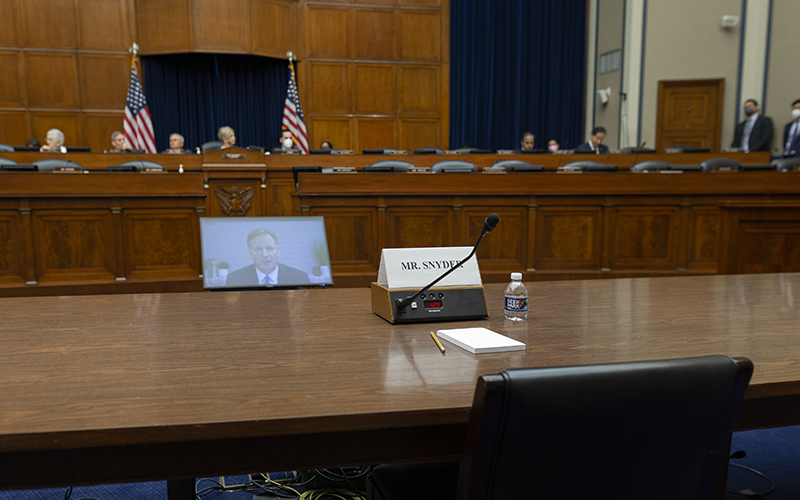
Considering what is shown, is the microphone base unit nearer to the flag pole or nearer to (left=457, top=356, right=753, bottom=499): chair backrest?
(left=457, top=356, right=753, bottom=499): chair backrest

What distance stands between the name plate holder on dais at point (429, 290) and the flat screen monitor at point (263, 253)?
0.95 metres

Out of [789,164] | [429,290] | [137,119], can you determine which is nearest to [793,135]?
[789,164]

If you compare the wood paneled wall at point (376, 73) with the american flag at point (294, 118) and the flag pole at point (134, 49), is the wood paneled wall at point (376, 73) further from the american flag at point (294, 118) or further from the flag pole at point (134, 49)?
the flag pole at point (134, 49)

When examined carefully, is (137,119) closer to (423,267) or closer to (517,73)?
(517,73)

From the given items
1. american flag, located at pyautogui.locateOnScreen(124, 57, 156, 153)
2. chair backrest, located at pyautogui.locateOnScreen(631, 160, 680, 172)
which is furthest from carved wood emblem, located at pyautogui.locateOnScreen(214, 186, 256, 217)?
american flag, located at pyautogui.locateOnScreen(124, 57, 156, 153)

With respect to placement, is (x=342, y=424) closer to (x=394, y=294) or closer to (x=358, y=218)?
(x=394, y=294)

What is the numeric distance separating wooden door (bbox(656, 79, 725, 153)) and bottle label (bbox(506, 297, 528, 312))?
8.69 metres

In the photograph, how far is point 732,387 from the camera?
2.24ft

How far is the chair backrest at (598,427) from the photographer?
2.03 feet

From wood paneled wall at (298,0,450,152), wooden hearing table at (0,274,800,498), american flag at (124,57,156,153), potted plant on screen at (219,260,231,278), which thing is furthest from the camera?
wood paneled wall at (298,0,450,152)

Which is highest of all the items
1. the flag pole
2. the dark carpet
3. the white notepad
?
the flag pole

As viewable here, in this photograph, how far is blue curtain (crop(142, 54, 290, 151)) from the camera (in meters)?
8.97

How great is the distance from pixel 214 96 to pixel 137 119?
1.54 meters

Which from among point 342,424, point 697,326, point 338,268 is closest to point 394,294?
point 342,424
